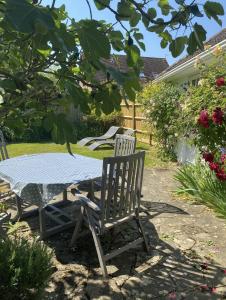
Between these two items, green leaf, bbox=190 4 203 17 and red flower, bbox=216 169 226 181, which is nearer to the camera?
green leaf, bbox=190 4 203 17

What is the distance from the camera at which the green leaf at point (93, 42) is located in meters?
0.81

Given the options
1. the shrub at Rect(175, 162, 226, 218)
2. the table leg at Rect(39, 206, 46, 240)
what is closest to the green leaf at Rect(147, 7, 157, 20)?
the table leg at Rect(39, 206, 46, 240)

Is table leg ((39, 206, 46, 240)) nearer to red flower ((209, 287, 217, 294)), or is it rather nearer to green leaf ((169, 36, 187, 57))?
red flower ((209, 287, 217, 294))

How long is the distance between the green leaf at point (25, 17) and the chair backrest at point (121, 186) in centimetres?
258

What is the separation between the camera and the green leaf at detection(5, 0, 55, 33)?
2.06ft

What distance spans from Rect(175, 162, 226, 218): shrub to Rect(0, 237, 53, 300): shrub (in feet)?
10.7

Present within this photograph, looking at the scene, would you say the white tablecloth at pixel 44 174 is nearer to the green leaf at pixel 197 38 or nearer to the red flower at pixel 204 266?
the red flower at pixel 204 266

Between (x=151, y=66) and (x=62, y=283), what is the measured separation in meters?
36.5

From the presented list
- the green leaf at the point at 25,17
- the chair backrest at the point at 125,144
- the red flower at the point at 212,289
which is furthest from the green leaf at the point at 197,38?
the chair backrest at the point at 125,144

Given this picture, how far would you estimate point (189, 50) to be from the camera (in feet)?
3.78

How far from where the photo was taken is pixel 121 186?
361 centimetres

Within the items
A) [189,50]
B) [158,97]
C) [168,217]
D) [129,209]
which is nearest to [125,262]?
[129,209]

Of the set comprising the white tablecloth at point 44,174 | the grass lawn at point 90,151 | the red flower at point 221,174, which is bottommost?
the grass lawn at point 90,151

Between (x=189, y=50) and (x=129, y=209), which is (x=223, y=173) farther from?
(x=189, y=50)
